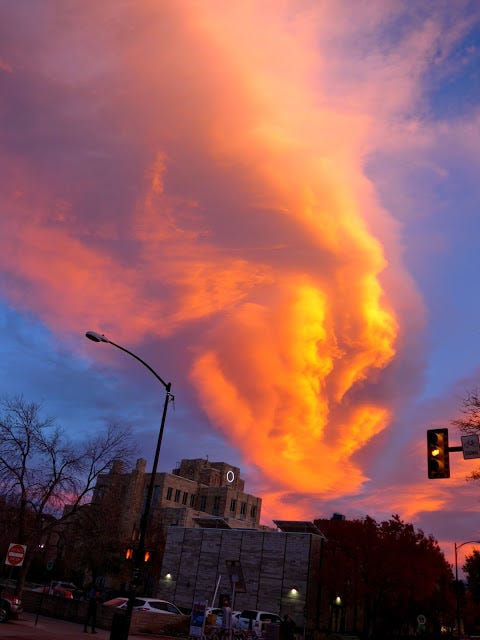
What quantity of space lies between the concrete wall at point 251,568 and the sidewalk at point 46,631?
1957cm

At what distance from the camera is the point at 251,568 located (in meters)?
49.4

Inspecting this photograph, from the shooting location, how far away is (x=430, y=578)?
44562mm

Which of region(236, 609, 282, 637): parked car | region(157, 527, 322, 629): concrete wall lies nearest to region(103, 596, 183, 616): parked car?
region(236, 609, 282, 637): parked car

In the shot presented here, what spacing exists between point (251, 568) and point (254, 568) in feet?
1.17

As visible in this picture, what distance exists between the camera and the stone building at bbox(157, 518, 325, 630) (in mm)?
46250

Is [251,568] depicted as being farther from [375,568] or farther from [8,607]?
[8,607]

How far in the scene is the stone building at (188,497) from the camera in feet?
293

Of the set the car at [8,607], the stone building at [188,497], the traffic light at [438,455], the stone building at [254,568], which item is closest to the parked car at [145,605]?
the car at [8,607]

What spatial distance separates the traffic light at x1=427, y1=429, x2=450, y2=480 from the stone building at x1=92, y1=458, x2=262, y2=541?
71.0 m

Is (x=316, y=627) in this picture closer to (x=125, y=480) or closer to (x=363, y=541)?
(x=363, y=541)

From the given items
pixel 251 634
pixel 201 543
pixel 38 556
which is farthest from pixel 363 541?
pixel 38 556

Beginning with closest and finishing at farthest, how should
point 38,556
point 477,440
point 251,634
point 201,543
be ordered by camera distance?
point 477,440 → point 251,634 → point 201,543 → point 38,556

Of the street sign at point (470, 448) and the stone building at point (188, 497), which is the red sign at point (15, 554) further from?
the stone building at point (188, 497)

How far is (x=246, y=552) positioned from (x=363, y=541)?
36.3ft
